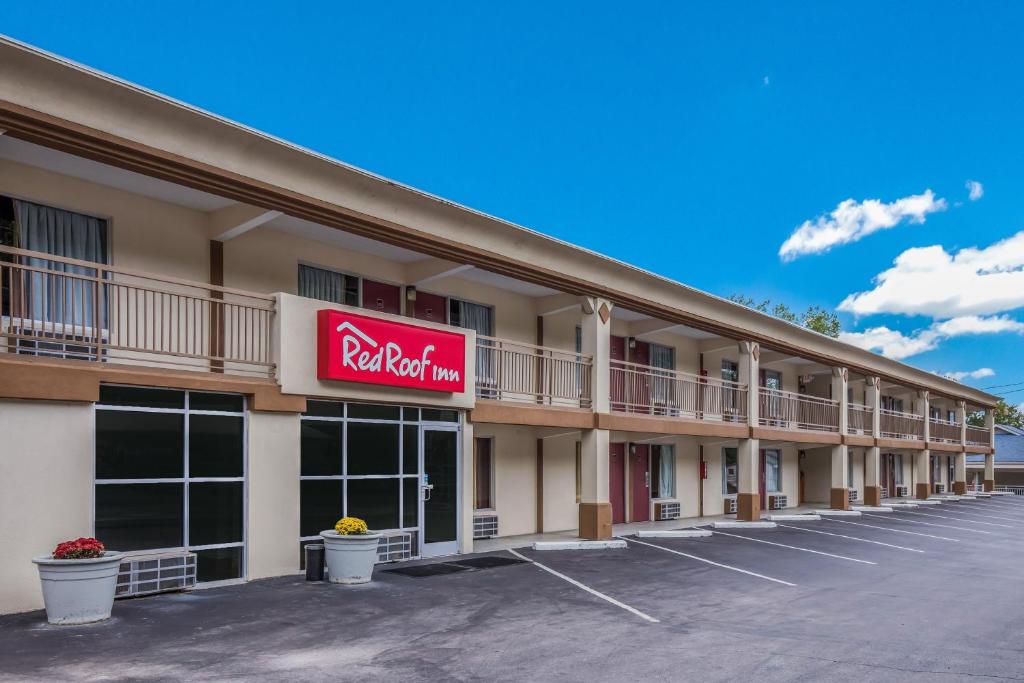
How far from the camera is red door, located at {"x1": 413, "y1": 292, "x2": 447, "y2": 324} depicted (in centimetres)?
1888

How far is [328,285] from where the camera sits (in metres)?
16.8

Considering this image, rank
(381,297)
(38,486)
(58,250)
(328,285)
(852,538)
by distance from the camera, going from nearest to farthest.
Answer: (38,486) < (58,250) < (328,285) < (381,297) < (852,538)

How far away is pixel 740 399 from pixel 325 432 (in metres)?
17.7

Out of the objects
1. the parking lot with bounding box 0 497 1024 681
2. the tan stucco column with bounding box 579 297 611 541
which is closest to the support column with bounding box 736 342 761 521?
the tan stucco column with bounding box 579 297 611 541

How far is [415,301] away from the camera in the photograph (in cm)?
1872

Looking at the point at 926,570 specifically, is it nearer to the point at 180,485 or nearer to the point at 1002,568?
the point at 1002,568

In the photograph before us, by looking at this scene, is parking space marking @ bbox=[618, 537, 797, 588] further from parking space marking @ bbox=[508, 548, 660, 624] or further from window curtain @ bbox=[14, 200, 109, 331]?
window curtain @ bbox=[14, 200, 109, 331]

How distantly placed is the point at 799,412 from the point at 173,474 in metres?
25.1

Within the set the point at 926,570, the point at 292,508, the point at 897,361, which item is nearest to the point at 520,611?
the point at 292,508

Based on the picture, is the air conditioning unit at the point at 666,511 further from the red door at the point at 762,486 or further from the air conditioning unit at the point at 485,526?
the air conditioning unit at the point at 485,526

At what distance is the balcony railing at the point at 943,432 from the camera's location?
4625cm

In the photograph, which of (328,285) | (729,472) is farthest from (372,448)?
(729,472)

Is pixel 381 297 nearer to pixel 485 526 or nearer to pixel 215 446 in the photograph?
pixel 215 446

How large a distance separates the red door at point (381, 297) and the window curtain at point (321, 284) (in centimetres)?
60
